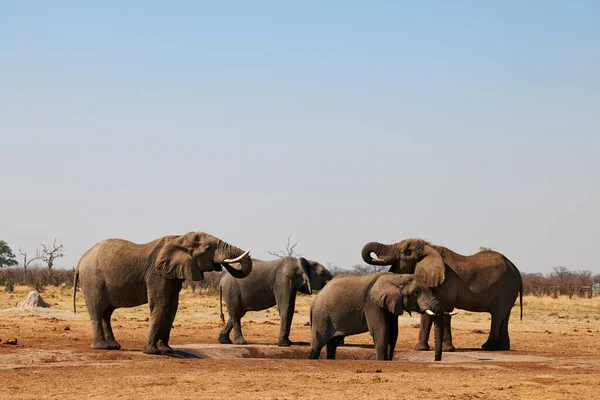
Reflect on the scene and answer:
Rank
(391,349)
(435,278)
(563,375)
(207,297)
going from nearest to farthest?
(563,375) → (391,349) → (435,278) → (207,297)

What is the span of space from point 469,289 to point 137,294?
746 cm

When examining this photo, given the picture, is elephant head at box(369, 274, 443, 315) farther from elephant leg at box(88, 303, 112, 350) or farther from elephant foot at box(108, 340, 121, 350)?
elephant leg at box(88, 303, 112, 350)

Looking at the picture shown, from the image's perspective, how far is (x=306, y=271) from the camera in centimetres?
2414

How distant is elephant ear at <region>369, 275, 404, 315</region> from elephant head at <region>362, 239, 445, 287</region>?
2349mm

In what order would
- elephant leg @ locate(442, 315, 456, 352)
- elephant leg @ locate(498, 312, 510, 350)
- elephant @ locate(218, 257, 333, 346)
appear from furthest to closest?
elephant @ locate(218, 257, 333, 346) → elephant leg @ locate(498, 312, 510, 350) → elephant leg @ locate(442, 315, 456, 352)

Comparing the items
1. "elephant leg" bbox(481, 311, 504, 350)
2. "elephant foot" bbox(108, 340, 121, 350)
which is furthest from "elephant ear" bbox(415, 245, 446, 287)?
"elephant foot" bbox(108, 340, 121, 350)

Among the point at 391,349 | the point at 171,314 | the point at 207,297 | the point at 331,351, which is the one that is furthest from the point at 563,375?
the point at 207,297

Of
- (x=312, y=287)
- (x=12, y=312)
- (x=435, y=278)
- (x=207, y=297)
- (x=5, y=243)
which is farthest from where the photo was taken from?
(x=5, y=243)

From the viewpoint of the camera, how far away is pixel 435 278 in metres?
21.7

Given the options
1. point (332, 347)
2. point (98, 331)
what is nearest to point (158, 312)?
point (98, 331)

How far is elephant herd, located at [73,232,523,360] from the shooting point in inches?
760

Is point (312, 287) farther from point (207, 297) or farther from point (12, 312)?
point (207, 297)

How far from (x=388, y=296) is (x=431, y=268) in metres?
2.98

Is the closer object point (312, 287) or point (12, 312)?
point (312, 287)
